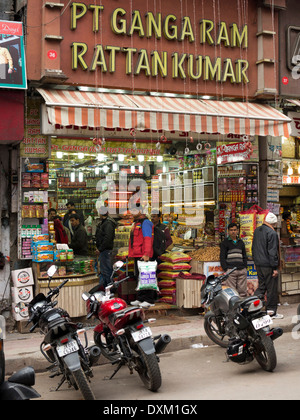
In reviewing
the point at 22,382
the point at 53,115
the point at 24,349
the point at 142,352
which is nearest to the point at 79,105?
the point at 53,115

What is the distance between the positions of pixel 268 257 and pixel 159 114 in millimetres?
3281

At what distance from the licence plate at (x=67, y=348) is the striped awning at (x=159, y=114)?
173 inches

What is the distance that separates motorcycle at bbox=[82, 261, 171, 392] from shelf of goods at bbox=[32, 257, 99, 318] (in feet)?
9.61

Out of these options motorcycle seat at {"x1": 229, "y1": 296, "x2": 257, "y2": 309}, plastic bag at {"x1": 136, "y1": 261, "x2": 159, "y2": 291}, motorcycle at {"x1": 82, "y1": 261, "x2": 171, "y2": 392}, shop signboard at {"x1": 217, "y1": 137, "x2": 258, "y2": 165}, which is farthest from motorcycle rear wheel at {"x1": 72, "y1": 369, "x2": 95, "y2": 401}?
shop signboard at {"x1": 217, "y1": 137, "x2": 258, "y2": 165}

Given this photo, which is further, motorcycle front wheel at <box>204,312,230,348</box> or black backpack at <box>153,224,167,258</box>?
black backpack at <box>153,224,167,258</box>

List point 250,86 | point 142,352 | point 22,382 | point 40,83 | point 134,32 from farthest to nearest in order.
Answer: point 250,86 → point 134,32 → point 40,83 → point 142,352 → point 22,382

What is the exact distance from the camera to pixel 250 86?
39.6ft

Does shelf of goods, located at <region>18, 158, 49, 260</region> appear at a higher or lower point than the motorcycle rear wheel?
higher

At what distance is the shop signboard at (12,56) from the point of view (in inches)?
359

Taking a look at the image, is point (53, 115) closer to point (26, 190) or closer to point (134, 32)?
point (26, 190)

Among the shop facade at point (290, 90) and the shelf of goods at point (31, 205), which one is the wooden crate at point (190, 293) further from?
the shelf of goods at point (31, 205)

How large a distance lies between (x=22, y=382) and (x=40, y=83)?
280 inches

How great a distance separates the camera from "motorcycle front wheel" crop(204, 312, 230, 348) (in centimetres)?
834

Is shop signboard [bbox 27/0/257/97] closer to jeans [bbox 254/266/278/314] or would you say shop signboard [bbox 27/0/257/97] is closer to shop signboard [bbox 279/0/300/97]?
shop signboard [bbox 279/0/300/97]
